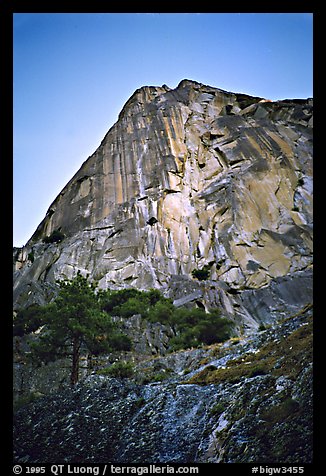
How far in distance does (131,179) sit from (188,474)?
67.3m

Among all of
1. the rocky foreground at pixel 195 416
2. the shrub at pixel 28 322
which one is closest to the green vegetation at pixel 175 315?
the shrub at pixel 28 322

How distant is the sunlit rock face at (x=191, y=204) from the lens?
6378cm

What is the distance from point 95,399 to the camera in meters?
18.5

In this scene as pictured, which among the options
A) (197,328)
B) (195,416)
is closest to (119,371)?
(195,416)

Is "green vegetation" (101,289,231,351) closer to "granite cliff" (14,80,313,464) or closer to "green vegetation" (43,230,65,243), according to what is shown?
"granite cliff" (14,80,313,464)

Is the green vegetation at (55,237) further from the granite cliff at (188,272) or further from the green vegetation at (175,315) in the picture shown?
the green vegetation at (175,315)

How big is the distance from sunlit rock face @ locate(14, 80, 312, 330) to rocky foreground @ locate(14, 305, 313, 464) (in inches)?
1266

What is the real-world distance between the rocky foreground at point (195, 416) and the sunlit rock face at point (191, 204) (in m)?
32.1

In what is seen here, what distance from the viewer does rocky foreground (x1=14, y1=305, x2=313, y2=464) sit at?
554 inches

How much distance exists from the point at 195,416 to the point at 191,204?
197 feet

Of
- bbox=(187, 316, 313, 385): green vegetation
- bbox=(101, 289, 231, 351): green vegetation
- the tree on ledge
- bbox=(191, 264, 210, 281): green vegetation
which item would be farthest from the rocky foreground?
bbox=(191, 264, 210, 281): green vegetation

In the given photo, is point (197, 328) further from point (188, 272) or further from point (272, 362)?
point (188, 272)

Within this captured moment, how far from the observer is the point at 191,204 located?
75688mm

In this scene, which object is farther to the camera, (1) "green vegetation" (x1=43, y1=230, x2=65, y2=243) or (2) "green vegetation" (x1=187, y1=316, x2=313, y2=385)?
(1) "green vegetation" (x1=43, y1=230, x2=65, y2=243)
